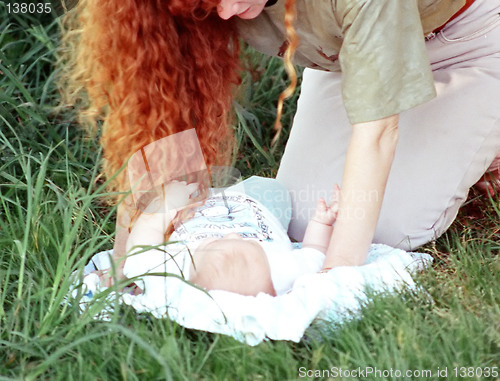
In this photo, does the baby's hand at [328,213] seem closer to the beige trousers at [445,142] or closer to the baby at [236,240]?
the baby at [236,240]

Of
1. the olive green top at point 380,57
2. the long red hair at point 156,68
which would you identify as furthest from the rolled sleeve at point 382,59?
the long red hair at point 156,68

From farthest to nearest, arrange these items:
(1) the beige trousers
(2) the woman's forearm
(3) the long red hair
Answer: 1. (1) the beige trousers
2. (2) the woman's forearm
3. (3) the long red hair

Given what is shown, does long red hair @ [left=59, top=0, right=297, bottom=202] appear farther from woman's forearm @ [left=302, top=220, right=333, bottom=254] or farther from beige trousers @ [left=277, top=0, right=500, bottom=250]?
beige trousers @ [left=277, top=0, right=500, bottom=250]

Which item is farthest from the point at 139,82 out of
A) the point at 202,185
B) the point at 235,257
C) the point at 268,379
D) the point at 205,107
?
the point at 268,379

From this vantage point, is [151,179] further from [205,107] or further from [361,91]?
[361,91]

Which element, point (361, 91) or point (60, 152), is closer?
point (361, 91)

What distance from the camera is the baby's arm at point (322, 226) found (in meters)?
2.01

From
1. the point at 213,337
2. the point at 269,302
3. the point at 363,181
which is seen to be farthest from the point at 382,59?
the point at 213,337

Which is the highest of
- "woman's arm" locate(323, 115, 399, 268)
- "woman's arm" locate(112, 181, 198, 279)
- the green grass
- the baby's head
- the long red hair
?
the long red hair

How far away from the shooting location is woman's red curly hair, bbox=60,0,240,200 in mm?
1890

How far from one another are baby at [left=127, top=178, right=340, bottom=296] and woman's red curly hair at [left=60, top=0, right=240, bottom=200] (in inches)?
5.8

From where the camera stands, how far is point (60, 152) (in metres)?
2.72

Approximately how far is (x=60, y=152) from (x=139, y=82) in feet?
2.82

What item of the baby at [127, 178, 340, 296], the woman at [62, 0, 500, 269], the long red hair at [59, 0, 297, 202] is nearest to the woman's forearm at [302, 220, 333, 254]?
the baby at [127, 178, 340, 296]
